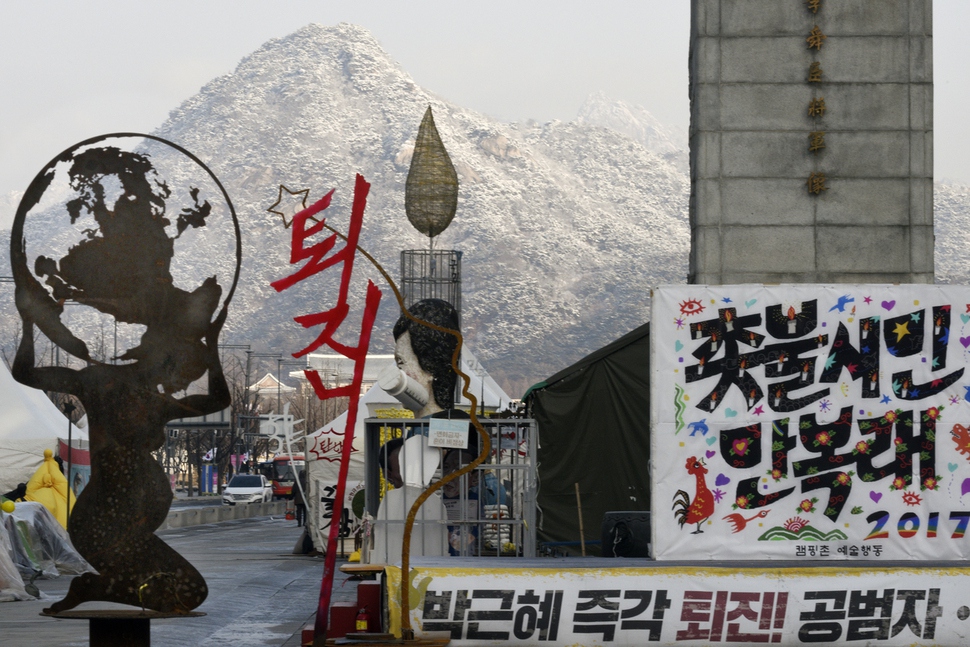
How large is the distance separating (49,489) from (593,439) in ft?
36.4

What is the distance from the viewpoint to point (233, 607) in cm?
1711

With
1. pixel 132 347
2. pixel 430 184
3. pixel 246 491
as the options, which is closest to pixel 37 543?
pixel 132 347

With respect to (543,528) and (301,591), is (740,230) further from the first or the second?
(301,591)

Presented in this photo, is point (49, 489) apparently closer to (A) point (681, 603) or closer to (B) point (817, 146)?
(B) point (817, 146)

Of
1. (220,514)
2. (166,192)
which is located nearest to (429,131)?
(220,514)

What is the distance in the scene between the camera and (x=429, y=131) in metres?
41.8

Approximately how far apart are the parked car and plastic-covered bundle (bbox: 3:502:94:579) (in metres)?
40.2

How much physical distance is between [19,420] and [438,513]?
59.4 ft

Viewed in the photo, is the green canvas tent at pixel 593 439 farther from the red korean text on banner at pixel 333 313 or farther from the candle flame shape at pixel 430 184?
the candle flame shape at pixel 430 184

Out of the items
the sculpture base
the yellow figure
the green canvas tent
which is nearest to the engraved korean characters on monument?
the sculpture base

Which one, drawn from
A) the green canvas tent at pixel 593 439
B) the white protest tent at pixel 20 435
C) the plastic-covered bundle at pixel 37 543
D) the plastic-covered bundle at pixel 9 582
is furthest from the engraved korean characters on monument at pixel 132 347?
the white protest tent at pixel 20 435

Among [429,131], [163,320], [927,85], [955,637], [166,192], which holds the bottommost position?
[955,637]

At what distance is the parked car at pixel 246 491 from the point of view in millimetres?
62594

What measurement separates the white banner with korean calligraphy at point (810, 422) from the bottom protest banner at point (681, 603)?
13.2 inches
